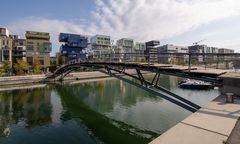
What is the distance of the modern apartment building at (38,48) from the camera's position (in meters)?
70.9

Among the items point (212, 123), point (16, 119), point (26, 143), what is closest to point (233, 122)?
point (212, 123)

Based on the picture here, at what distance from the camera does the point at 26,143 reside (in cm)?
1405

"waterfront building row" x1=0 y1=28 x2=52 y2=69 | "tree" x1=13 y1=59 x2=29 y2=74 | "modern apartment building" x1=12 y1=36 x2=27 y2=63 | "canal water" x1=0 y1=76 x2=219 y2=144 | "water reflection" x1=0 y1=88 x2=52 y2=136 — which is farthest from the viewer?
"modern apartment building" x1=12 y1=36 x2=27 y2=63

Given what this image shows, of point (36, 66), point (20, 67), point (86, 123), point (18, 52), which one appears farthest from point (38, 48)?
point (86, 123)

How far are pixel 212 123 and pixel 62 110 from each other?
816 inches

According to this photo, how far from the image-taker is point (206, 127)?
6.50 meters

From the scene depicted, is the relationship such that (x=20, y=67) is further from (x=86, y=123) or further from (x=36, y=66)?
(x=86, y=123)

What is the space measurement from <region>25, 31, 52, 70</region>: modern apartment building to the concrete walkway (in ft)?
233

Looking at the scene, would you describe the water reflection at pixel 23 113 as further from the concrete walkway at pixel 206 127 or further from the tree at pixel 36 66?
the tree at pixel 36 66

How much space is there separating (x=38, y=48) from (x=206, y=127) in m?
75.3

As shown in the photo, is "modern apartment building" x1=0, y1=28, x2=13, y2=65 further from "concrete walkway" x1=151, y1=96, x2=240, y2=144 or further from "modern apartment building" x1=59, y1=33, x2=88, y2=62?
"concrete walkway" x1=151, y1=96, x2=240, y2=144

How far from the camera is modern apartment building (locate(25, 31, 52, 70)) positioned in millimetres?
70875

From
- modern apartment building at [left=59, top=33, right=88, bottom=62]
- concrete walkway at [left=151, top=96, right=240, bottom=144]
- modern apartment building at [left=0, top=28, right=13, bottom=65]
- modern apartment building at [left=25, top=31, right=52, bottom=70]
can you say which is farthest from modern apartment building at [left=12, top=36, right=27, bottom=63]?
concrete walkway at [left=151, top=96, right=240, bottom=144]

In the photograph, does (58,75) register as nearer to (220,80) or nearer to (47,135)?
(47,135)
